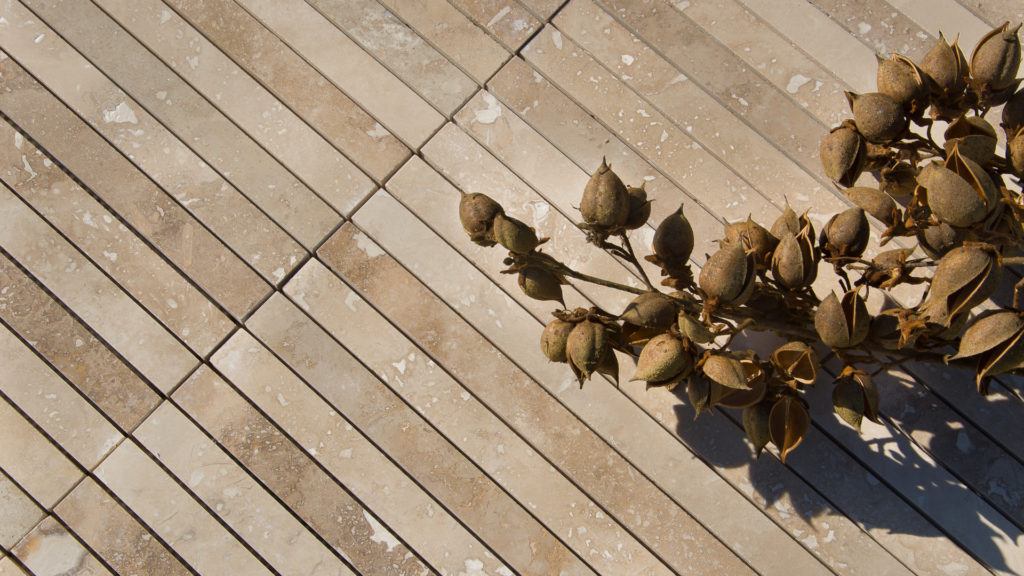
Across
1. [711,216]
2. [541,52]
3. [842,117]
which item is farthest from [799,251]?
[541,52]

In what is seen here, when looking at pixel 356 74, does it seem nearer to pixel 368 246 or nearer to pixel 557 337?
pixel 368 246

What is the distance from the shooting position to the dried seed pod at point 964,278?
47.0 inches

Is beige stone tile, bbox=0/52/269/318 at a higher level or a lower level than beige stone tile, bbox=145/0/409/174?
lower

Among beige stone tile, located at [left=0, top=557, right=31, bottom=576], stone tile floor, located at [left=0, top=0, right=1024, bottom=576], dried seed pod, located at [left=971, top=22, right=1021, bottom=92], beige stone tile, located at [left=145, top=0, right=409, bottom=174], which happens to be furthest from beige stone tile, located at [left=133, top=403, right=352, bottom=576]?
dried seed pod, located at [left=971, top=22, right=1021, bottom=92]

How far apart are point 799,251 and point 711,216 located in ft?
2.05

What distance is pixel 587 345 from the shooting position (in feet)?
4.45

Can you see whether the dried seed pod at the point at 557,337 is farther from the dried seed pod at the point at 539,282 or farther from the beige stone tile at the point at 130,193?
the beige stone tile at the point at 130,193

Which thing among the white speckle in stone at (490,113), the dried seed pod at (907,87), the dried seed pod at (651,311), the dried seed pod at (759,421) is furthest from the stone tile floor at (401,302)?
the dried seed pod at (651,311)

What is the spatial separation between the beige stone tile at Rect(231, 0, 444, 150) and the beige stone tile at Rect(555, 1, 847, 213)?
471 millimetres

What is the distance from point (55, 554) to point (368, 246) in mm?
1125

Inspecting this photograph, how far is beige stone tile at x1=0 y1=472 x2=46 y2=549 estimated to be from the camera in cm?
200

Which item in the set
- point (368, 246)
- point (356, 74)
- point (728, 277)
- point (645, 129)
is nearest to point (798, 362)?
point (728, 277)

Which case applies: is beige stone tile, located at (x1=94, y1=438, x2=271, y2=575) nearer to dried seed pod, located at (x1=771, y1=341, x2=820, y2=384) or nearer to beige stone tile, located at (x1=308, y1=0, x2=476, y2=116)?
beige stone tile, located at (x1=308, y1=0, x2=476, y2=116)

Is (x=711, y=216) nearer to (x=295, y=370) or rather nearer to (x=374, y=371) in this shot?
(x=374, y=371)
